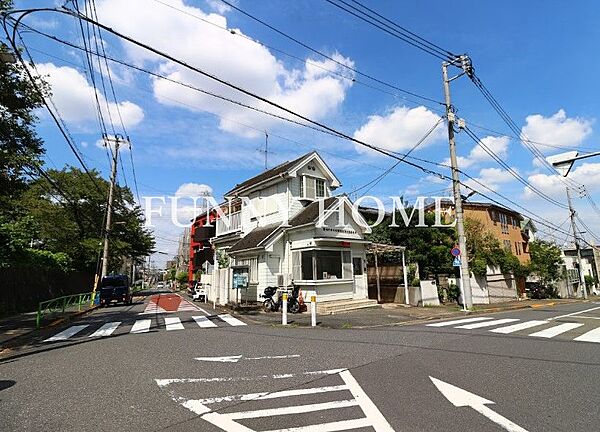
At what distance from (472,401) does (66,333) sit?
1223 cm

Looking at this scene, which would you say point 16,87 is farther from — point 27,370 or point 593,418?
point 593,418

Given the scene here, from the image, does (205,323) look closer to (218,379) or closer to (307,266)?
(307,266)

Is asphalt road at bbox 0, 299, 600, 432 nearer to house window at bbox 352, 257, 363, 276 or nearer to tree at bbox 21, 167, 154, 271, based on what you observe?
house window at bbox 352, 257, 363, 276

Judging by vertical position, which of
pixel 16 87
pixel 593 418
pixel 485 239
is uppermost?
pixel 16 87

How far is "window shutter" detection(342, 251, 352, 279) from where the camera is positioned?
1837cm

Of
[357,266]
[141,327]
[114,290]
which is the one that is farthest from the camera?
[114,290]

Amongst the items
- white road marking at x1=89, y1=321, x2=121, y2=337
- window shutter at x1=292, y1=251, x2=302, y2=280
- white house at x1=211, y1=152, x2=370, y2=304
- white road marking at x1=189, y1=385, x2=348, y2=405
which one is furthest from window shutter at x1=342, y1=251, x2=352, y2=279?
white road marking at x1=189, y1=385, x2=348, y2=405

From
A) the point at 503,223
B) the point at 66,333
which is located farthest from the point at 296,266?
the point at 503,223

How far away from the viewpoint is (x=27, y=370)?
676 centimetres

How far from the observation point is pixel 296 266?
18016 mm

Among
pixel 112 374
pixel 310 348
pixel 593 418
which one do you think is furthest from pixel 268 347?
pixel 593 418

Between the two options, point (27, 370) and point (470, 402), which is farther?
point (27, 370)

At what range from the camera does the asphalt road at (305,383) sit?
4129mm

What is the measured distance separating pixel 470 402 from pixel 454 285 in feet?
63.7
